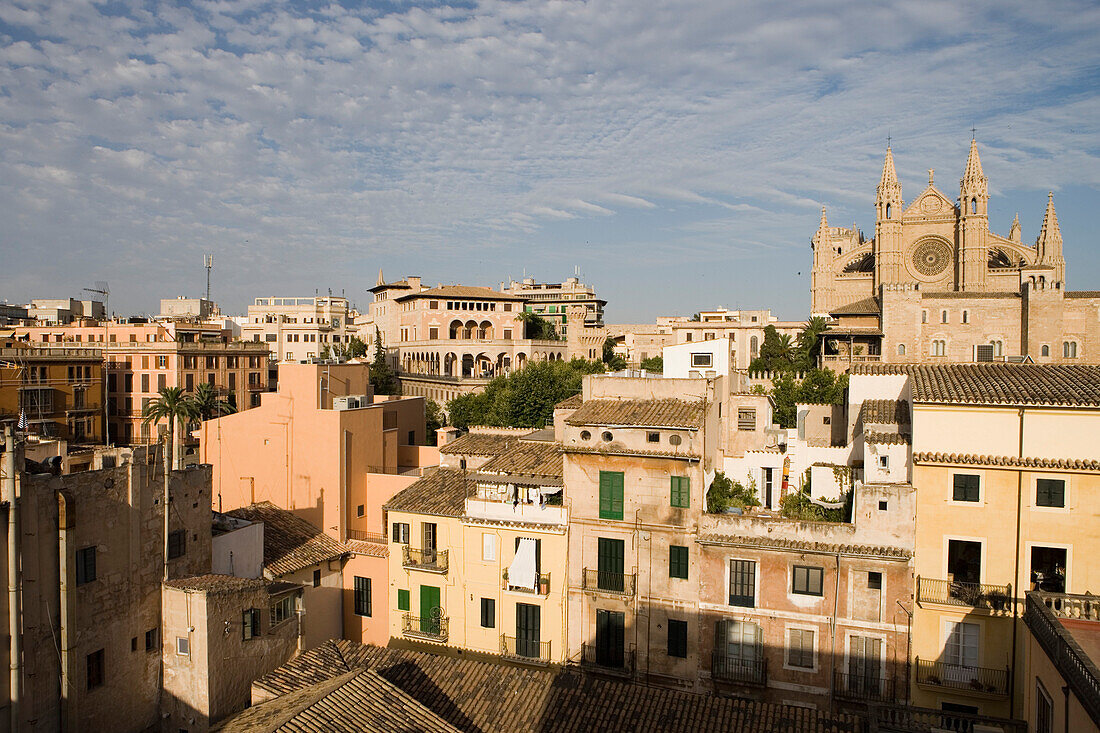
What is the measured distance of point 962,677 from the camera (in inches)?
697

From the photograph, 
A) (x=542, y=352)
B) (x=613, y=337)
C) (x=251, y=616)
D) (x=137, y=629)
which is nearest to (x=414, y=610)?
(x=251, y=616)

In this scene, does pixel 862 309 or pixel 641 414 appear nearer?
pixel 641 414

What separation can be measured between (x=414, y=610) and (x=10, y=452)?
11.7 metres

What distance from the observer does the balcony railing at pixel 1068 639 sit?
9297 mm

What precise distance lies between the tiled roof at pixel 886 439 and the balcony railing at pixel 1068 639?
24.4ft

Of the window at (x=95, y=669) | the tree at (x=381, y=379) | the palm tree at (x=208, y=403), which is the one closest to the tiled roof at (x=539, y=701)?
the window at (x=95, y=669)

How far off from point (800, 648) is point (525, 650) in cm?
768

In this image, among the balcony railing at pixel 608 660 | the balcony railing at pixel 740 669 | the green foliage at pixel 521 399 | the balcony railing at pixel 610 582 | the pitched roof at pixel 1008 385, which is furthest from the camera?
the green foliage at pixel 521 399

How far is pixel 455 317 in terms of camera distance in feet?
286

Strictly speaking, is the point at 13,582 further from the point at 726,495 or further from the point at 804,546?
the point at 804,546

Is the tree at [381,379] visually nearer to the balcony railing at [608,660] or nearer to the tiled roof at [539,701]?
the balcony railing at [608,660]

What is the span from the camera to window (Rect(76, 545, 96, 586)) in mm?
17484

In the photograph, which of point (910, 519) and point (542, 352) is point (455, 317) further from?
point (910, 519)

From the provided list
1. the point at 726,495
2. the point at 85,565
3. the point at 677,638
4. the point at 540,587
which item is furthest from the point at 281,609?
the point at 726,495
